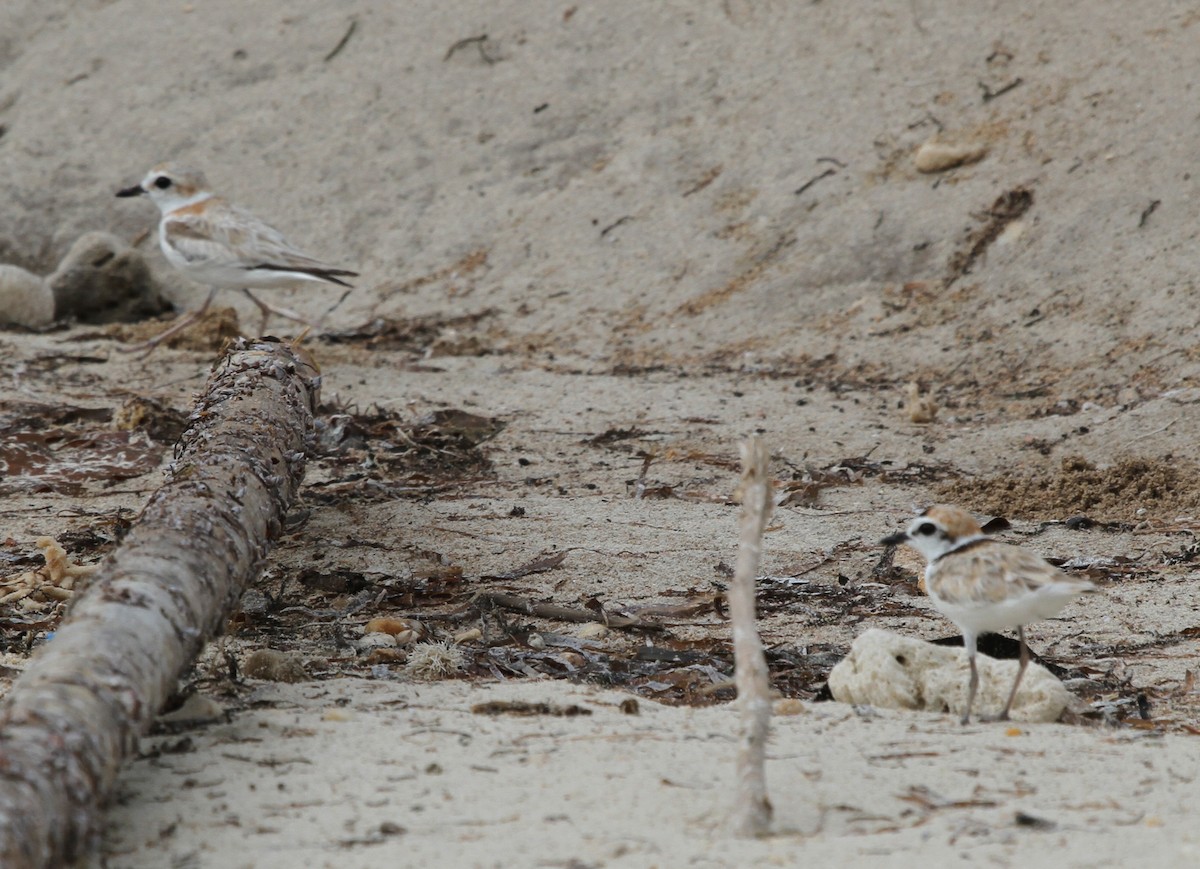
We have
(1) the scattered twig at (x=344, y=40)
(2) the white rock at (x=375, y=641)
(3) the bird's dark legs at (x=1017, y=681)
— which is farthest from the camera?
(1) the scattered twig at (x=344, y=40)

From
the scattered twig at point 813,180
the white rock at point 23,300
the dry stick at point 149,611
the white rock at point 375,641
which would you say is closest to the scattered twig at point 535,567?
the white rock at point 375,641

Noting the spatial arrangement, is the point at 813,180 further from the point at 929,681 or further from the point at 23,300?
the point at 929,681

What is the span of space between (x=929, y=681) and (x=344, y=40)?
1033 cm

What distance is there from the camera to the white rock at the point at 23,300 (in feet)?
33.6

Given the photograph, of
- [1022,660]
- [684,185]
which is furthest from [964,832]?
[684,185]

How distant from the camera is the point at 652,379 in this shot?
868 cm

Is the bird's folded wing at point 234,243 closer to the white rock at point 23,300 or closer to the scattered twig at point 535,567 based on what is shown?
the white rock at point 23,300

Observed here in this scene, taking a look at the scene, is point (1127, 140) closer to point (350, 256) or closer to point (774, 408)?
point (774, 408)

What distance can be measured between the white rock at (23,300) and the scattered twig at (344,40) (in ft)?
12.2

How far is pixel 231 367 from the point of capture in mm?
5500

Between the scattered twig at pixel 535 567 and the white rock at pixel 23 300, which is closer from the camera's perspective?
the scattered twig at pixel 535 567

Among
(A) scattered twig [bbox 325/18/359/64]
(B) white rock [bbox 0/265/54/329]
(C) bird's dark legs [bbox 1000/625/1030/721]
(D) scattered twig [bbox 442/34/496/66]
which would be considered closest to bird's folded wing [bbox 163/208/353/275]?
(B) white rock [bbox 0/265/54/329]

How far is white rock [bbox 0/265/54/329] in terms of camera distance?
10.2 meters

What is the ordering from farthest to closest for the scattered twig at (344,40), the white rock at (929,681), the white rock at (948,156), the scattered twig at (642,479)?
the scattered twig at (344,40)
the white rock at (948,156)
the scattered twig at (642,479)
the white rock at (929,681)
